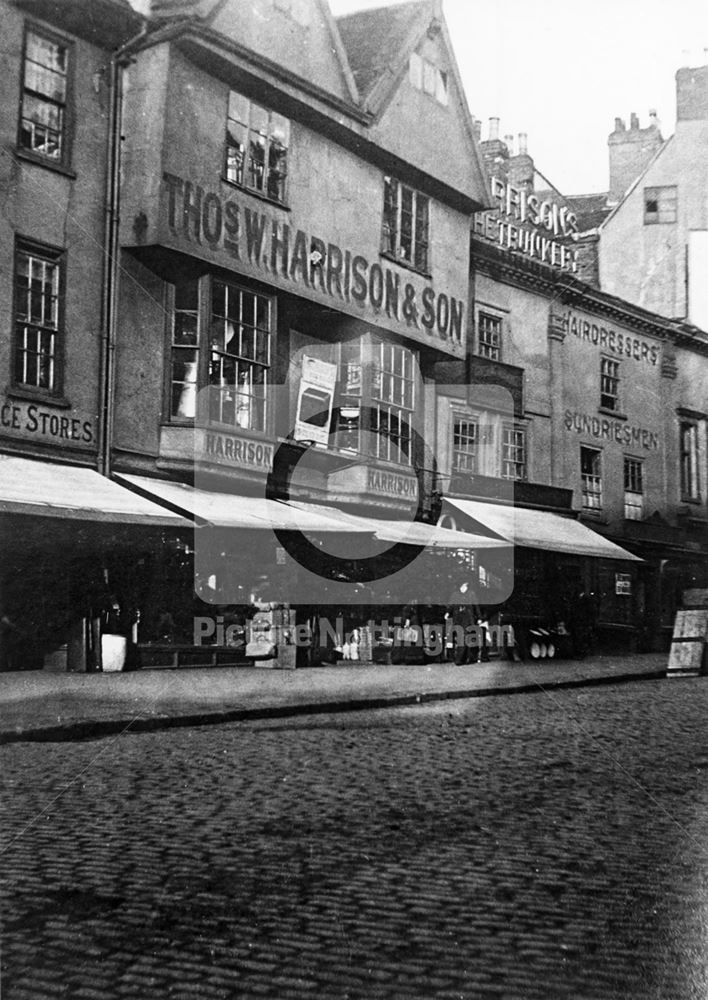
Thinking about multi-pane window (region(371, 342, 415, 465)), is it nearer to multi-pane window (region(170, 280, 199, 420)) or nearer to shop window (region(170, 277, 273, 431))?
shop window (region(170, 277, 273, 431))

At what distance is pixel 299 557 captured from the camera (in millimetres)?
17047

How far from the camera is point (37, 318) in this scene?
43.9 ft

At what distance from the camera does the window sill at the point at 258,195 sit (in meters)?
15.4

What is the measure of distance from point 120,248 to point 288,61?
176 inches

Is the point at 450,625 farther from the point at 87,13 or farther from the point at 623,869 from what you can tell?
the point at 623,869

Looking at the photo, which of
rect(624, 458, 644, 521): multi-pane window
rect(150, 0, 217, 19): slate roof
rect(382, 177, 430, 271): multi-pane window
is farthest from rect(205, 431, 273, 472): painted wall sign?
rect(624, 458, 644, 521): multi-pane window

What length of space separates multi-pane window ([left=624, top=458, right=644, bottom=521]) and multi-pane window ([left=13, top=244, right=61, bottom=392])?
1512 centimetres

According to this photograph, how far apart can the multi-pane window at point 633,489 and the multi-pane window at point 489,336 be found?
472 cm

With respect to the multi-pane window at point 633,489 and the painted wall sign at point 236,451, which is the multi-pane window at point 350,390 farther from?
the multi-pane window at point 633,489

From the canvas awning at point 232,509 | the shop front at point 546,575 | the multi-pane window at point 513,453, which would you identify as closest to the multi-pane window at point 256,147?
the canvas awning at point 232,509

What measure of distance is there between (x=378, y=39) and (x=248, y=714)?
1350 centimetres

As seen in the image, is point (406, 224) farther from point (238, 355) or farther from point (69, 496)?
point (69, 496)

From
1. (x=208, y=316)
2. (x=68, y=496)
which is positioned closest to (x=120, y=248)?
(x=208, y=316)

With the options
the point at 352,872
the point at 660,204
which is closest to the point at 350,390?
the point at 660,204
